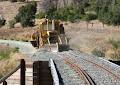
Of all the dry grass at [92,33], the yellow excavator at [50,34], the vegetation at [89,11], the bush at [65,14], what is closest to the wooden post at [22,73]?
the yellow excavator at [50,34]

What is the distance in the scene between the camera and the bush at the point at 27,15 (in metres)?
76.0

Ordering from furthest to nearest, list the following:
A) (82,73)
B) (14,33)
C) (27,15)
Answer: (27,15) → (14,33) → (82,73)

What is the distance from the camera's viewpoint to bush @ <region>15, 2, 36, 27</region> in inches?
2992

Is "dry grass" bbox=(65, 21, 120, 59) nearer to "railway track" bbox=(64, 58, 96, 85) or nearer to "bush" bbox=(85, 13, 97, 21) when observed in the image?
"bush" bbox=(85, 13, 97, 21)

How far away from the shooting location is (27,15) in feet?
258

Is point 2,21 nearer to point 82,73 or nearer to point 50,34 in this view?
point 50,34

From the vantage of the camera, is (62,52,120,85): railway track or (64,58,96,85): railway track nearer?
(64,58,96,85): railway track

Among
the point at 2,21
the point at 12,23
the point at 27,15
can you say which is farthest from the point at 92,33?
the point at 2,21

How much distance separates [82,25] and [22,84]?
47465 mm

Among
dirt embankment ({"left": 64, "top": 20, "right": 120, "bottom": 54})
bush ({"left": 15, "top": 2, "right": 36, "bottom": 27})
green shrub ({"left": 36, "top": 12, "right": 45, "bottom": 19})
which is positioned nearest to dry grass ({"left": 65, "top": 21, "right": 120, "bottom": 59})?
dirt embankment ({"left": 64, "top": 20, "right": 120, "bottom": 54})

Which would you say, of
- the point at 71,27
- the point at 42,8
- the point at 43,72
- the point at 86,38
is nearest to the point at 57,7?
the point at 42,8

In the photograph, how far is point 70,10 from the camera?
77625 mm

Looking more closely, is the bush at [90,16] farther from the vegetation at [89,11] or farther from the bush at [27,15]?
the bush at [27,15]

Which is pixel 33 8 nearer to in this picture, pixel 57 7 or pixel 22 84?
pixel 57 7
